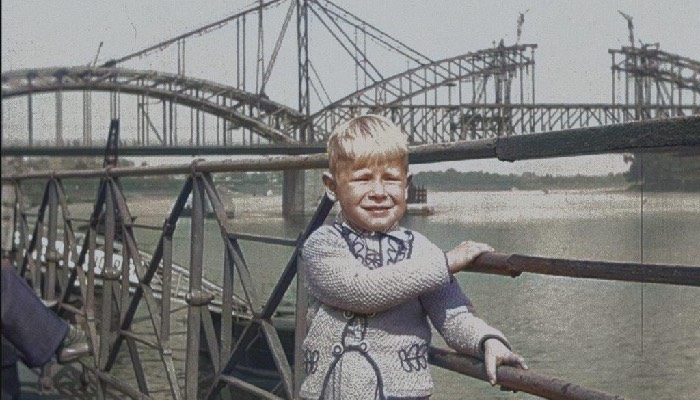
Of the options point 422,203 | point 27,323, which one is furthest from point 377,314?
point 422,203

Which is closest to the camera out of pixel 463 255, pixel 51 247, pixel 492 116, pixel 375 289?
pixel 375 289

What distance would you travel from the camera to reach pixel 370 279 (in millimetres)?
1127

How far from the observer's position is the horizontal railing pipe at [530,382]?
1.09 meters

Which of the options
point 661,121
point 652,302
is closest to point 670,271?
point 661,121

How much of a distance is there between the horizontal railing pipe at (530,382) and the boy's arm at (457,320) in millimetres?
27

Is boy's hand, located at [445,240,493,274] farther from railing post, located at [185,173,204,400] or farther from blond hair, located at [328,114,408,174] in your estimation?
railing post, located at [185,173,204,400]

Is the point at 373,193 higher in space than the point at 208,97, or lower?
lower

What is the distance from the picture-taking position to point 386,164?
1136mm

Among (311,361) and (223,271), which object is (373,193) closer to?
(311,361)

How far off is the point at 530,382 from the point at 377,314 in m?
0.20

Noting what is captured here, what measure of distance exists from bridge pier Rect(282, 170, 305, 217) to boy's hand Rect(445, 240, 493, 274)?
33.3 inches

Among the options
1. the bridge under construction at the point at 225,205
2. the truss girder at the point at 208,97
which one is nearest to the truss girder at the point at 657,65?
the bridge under construction at the point at 225,205

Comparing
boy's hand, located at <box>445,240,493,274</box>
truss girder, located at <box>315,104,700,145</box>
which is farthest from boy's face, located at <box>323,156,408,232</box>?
truss girder, located at <box>315,104,700,145</box>

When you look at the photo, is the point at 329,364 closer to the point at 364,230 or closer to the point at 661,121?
the point at 364,230
